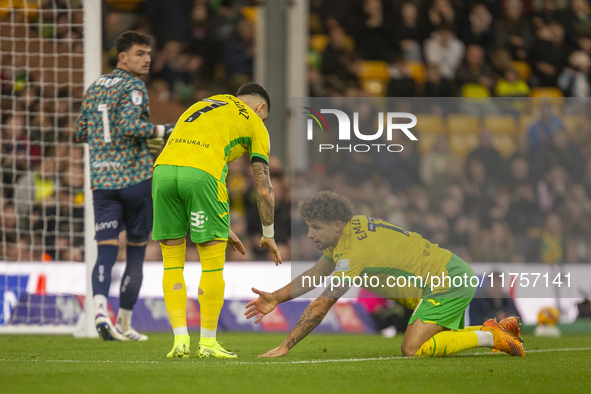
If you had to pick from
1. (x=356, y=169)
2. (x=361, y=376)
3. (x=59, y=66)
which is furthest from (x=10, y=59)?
(x=361, y=376)

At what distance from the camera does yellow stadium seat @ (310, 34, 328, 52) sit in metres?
15.0

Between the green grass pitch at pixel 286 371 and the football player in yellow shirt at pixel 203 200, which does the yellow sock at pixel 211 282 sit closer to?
the football player in yellow shirt at pixel 203 200

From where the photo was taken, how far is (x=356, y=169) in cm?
1230

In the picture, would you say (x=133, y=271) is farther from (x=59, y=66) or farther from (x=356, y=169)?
(x=356, y=169)

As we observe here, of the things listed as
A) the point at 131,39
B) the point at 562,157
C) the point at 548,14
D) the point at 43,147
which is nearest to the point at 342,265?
the point at 131,39

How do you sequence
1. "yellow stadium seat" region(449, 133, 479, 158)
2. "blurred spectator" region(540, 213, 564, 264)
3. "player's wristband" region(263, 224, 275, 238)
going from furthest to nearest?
"yellow stadium seat" region(449, 133, 479, 158) < "blurred spectator" region(540, 213, 564, 264) < "player's wristband" region(263, 224, 275, 238)

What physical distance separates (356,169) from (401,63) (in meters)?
3.31

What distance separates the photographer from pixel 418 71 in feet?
49.2

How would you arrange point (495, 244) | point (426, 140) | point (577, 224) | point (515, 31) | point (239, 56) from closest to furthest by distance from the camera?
1. point (495, 244)
2. point (577, 224)
3. point (426, 140)
4. point (239, 56)
5. point (515, 31)

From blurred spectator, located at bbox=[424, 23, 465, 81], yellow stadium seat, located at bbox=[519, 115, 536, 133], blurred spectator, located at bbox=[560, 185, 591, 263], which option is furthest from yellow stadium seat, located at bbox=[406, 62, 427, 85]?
blurred spectator, located at bbox=[560, 185, 591, 263]

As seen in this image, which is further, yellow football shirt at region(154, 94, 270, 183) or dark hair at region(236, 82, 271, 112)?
dark hair at region(236, 82, 271, 112)

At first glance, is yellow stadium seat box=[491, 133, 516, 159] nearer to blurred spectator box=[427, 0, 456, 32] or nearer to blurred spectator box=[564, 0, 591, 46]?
blurred spectator box=[427, 0, 456, 32]

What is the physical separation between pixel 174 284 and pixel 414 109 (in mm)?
8604

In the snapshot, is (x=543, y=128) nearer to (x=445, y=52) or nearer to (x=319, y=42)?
(x=445, y=52)
